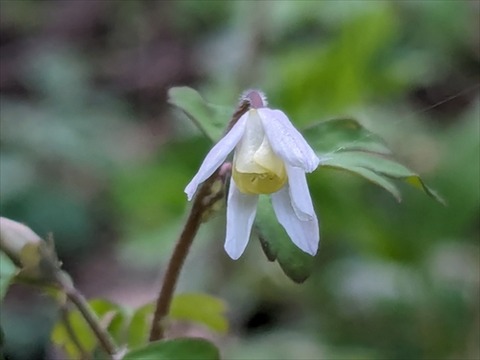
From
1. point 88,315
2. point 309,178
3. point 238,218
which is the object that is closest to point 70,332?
point 88,315

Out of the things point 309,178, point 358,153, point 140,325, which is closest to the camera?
point 358,153

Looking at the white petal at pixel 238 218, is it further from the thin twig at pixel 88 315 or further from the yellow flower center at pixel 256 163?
the thin twig at pixel 88 315

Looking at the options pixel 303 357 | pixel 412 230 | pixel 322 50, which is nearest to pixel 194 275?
pixel 303 357

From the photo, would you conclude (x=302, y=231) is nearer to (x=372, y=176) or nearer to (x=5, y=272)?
(x=372, y=176)

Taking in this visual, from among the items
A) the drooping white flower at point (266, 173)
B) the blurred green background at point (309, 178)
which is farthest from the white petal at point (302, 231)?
the blurred green background at point (309, 178)

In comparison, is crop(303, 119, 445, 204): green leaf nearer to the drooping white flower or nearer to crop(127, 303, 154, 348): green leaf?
the drooping white flower

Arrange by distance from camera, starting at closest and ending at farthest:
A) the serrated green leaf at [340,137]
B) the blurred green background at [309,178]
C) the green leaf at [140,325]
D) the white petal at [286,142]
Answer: the white petal at [286,142] → the serrated green leaf at [340,137] → the green leaf at [140,325] → the blurred green background at [309,178]

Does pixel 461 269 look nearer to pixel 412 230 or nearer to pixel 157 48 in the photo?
pixel 412 230
